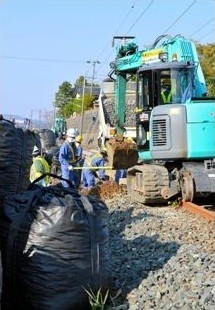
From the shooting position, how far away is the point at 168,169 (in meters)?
10.5

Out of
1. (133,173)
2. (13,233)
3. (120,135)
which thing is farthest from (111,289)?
(120,135)

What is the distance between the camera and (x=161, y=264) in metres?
5.10

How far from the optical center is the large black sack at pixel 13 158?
4.20 meters

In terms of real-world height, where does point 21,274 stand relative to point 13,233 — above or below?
below

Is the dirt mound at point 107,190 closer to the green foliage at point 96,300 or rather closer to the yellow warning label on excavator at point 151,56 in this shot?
the yellow warning label on excavator at point 151,56

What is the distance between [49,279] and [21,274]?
0.62ft

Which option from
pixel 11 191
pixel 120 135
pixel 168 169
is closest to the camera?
pixel 11 191

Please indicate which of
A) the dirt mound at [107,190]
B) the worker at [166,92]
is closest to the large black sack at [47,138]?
the dirt mound at [107,190]

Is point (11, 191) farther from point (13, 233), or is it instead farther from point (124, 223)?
point (124, 223)

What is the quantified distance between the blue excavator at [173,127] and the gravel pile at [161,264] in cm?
139

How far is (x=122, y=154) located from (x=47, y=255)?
9052 mm

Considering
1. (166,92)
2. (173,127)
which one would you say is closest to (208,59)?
(166,92)

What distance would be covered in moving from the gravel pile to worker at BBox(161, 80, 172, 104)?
2.81 meters

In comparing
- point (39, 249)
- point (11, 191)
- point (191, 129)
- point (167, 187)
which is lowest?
point (39, 249)
